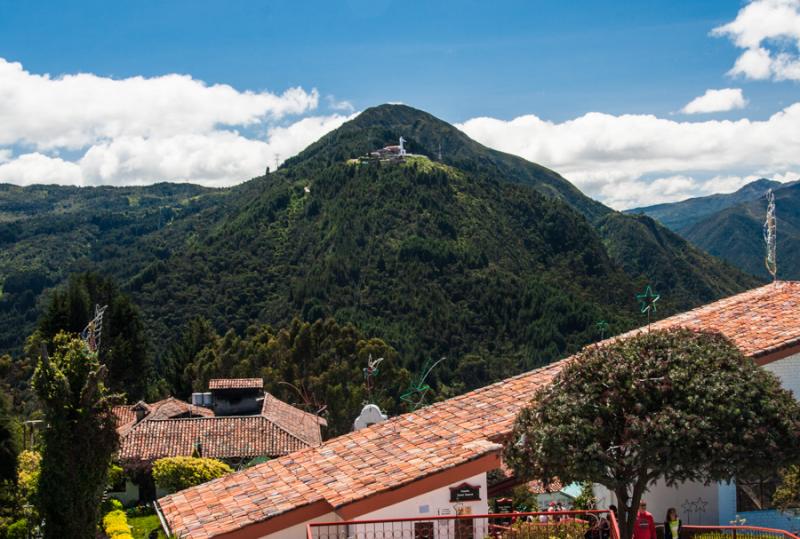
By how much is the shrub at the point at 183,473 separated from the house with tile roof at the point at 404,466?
1069 cm

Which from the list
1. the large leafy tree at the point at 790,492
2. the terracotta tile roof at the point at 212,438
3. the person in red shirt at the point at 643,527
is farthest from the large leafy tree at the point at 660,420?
the terracotta tile roof at the point at 212,438

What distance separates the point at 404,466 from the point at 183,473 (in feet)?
50.6

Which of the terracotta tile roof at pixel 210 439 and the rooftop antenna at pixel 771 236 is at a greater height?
the rooftop antenna at pixel 771 236

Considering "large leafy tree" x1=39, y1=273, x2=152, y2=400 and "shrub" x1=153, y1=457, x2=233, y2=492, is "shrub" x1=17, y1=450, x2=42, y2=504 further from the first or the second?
"large leafy tree" x1=39, y1=273, x2=152, y2=400

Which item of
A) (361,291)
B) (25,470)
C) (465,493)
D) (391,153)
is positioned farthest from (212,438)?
(391,153)

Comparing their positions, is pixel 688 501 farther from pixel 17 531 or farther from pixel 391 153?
pixel 391 153

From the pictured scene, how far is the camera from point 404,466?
14547mm

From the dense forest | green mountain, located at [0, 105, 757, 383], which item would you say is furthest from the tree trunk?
green mountain, located at [0, 105, 757, 383]

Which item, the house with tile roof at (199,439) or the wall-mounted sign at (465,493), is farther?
the house with tile roof at (199,439)

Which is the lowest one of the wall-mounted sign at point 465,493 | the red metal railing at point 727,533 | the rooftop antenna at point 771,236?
the red metal railing at point 727,533

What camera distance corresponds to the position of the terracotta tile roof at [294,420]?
41.4m

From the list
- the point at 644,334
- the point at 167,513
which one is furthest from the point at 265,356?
the point at 644,334

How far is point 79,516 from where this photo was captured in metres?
14.3

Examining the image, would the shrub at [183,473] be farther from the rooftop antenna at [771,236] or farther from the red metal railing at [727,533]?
the rooftop antenna at [771,236]
